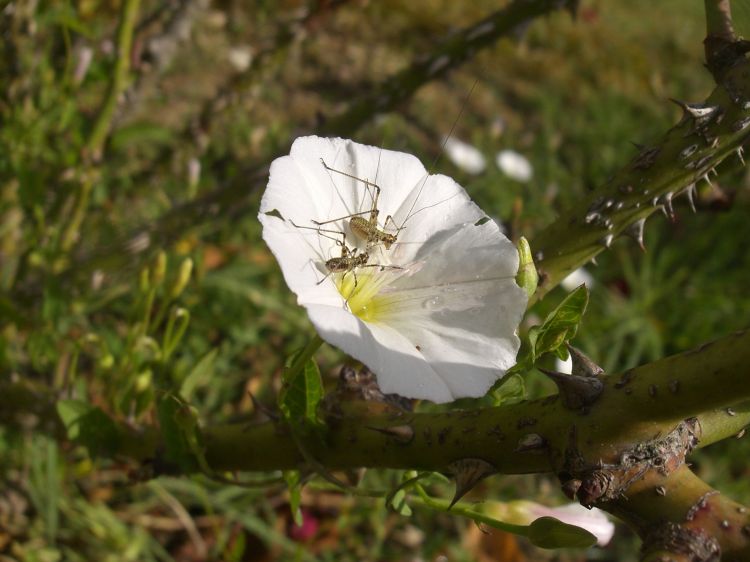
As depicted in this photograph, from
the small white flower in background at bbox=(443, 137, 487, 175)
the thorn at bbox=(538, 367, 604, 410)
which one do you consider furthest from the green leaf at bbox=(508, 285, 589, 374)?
the small white flower in background at bbox=(443, 137, 487, 175)

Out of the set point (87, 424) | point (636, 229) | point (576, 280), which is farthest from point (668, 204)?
point (576, 280)

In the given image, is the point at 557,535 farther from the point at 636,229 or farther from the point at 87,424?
the point at 87,424

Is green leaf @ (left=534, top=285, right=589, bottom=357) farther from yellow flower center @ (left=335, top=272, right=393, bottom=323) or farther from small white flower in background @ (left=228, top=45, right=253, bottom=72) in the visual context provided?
small white flower in background @ (left=228, top=45, right=253, bottom=72)

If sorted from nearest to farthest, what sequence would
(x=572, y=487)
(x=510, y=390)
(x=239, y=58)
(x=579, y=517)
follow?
(x=572, y=487)
(x=510, y=390)
(x=579, y=517)
(x=239, y=58)

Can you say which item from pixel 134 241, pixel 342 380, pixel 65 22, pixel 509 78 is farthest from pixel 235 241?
pixel 509 78

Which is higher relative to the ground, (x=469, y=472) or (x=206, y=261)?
(x=469, y=472)

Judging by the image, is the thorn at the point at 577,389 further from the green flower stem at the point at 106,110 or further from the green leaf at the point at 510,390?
the green flower stem at the point at 106,110

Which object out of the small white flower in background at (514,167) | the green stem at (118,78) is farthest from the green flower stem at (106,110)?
the small white flower in background at (514,167)
